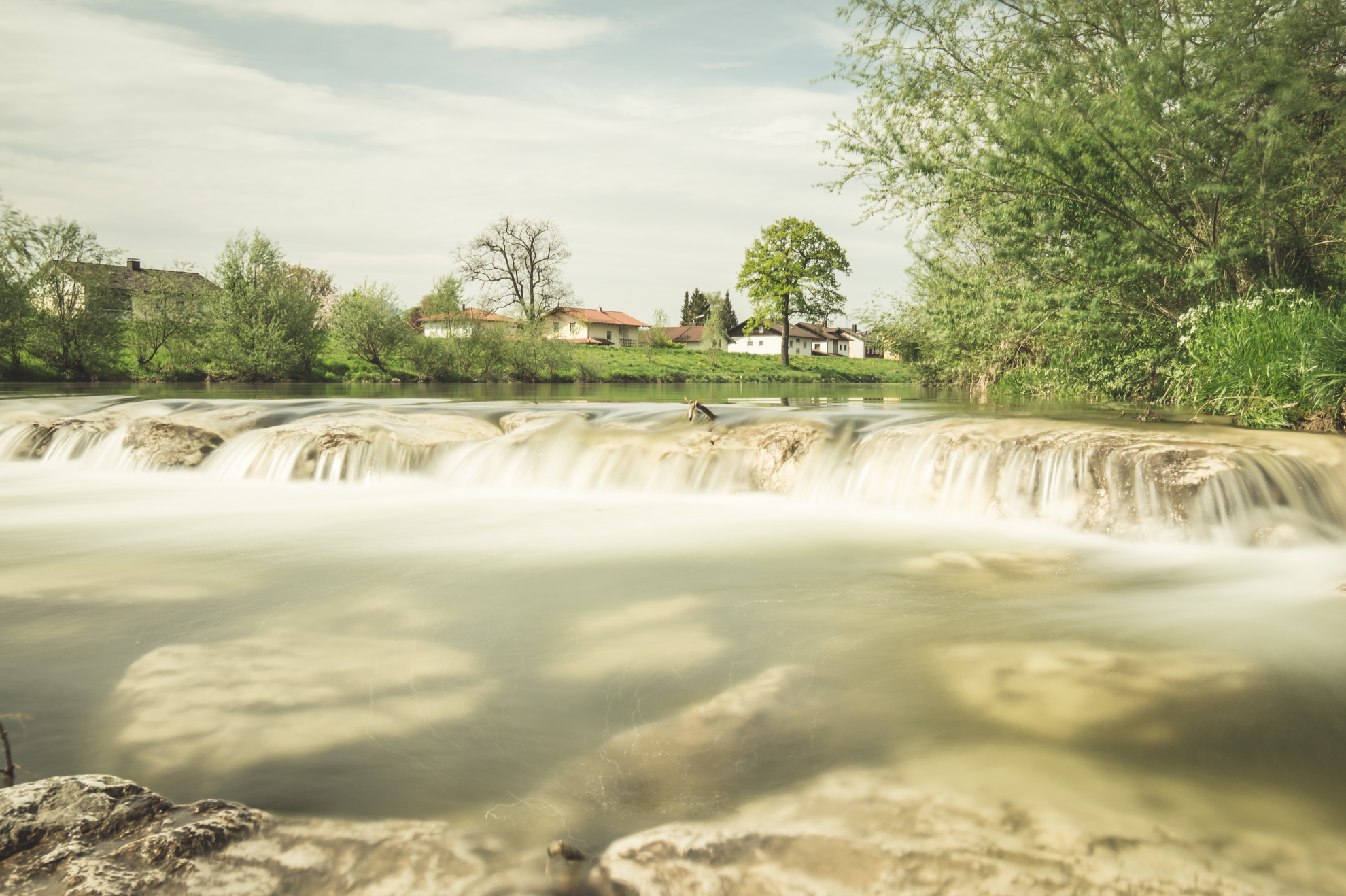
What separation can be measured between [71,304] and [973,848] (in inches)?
1595

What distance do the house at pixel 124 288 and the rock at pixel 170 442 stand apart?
26519 millimetres

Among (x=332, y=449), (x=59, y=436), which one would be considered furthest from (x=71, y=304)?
(x=332, y=449)

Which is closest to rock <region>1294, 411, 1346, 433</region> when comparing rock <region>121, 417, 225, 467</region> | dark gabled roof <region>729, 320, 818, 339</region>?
rock <region>121, 417, 225, 467</region>

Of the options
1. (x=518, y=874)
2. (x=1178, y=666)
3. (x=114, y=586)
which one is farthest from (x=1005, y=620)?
(x=114, y=586)

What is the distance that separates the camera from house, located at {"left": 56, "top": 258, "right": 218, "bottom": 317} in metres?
32.1

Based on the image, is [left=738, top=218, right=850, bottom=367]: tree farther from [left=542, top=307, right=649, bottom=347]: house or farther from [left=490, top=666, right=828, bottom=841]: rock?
[left=490, top=666, right=828, bottom=841]: rock

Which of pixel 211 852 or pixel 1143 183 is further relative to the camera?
pixel 1143 183

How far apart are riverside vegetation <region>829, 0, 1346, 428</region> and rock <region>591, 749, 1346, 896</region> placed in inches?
321

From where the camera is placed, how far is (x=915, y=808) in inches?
104

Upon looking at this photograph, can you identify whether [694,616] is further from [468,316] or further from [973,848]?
[468,316]

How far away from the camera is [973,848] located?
2.36 metres

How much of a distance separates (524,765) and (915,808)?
158cm

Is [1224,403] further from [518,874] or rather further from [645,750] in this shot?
[518,874]

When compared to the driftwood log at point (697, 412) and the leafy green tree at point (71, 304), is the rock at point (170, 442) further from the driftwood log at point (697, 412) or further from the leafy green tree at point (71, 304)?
the leafy green tree at point (71, 304)
